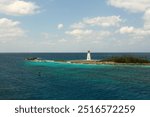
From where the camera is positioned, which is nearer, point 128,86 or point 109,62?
point 128,86

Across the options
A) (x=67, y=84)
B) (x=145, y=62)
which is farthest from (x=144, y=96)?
(x=145, y=62)

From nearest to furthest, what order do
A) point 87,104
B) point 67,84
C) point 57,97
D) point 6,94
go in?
point 87,104, point 57,97, point 6,94, point 67,84

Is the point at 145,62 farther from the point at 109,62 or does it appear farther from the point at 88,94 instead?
the point at 88,94

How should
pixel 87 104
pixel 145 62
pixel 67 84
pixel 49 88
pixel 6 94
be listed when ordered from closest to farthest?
1. pixel 87 104
2. pixel 6 94
3. pixel 49 88
4. pixel 67 84
5. pixel 145 62

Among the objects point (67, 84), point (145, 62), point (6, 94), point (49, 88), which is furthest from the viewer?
point (145, 62)

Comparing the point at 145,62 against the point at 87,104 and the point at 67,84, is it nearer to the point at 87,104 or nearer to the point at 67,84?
the point at 67,84

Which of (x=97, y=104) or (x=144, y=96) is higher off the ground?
(x=97, y=104)

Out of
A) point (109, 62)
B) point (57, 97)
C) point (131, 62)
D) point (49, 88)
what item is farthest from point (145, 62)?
point (57, 97)

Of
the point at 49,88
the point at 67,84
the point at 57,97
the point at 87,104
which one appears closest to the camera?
the point at 87,104

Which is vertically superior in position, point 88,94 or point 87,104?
point 87,104
